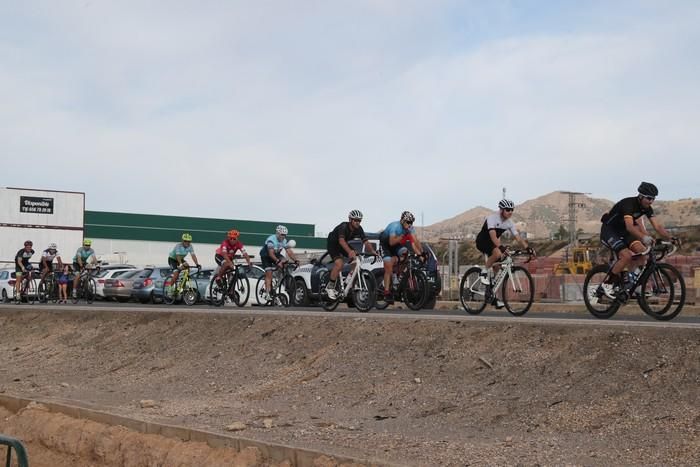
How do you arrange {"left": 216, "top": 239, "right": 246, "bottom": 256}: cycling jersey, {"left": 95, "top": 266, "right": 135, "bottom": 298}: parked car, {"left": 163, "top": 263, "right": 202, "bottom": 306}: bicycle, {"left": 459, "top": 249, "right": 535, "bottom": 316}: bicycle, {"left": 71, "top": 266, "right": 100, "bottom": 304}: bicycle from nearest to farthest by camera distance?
{"left": 459, "top": 249, "right": 535, "bottom": 316}: bicycle, {"left": 216, "top": 239, "right": 246, "bottom": 256}: cycling jersey, {"left": 163, "top": 263, "right": 202, "bottom": 306}: bicycle, {"left": 71, "top": 266, "right": 100, "bottom": 304}: bicycle, {"left": 95, "top": 266, "right": 135, "bottom": 298}: parked car

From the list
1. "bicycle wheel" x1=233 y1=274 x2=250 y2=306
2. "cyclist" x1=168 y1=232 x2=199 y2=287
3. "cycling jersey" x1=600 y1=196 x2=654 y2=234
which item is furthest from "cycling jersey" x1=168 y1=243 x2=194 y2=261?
"cycling jersey" x1=600 y1=196 x2=654 y2=234

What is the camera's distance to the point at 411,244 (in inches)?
643

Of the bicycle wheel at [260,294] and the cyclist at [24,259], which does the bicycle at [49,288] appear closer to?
the cyclist at [24,259]

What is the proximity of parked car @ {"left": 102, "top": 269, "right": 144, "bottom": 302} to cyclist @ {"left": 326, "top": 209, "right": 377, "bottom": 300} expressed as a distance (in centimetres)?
1657

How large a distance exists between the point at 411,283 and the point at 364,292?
32.9 inches

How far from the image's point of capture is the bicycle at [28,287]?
1125 inches

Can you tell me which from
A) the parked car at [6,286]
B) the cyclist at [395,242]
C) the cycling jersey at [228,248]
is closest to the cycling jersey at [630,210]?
the cyclist at [395,242]

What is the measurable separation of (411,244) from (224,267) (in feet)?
23.3

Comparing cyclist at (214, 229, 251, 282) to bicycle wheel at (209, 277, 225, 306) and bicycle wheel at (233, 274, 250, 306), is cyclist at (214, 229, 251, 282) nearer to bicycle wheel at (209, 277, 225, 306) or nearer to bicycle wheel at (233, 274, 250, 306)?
bicycle wheel at (233, 274, 250, 306)

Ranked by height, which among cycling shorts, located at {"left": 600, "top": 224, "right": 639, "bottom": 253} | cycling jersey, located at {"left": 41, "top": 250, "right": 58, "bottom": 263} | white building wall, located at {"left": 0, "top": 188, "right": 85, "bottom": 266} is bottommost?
cycling shorts, located at {"left": 600, "top": 224, "right": 639, "bottom": 253}

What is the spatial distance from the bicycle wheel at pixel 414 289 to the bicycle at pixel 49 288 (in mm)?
14288

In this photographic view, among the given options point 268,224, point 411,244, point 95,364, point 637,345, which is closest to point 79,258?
point 95,364

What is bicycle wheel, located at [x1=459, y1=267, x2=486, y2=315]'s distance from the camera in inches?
583

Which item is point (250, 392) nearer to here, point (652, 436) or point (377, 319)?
point (377, 319)
